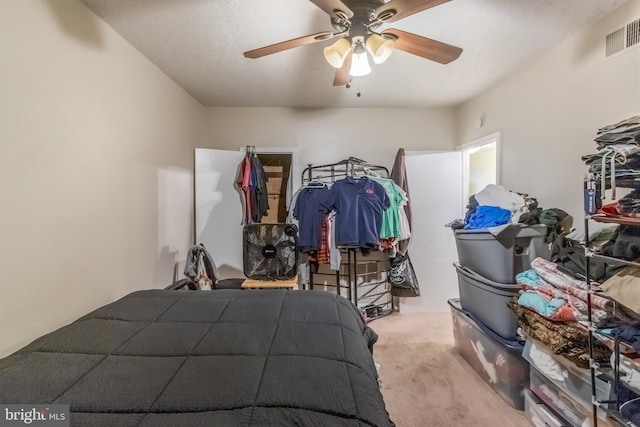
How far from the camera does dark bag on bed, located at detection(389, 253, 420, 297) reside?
11.0ft

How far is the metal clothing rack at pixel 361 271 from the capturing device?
11.7 feet

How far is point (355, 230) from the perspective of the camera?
2.92m

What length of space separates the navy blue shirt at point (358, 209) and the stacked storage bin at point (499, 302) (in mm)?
853

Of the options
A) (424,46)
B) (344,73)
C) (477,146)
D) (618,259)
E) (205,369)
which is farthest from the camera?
(477,146)

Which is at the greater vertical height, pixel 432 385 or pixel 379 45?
pixel 379 45

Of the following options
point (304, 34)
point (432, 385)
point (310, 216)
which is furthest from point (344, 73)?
point (432, 385)

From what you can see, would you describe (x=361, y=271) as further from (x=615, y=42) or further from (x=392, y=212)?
(x=615, y=42)

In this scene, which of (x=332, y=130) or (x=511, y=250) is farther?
(x=332, y=130)

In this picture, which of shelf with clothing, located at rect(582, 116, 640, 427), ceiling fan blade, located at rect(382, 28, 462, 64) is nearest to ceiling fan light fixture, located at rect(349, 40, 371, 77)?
ceiling fan blade, located at rect(382, 28, 462, 64)

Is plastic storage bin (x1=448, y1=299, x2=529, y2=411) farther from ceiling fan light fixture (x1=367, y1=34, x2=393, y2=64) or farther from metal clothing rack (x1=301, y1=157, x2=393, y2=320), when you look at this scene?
ceiling fan light fixture (x1=367, y1=34, x2=393, y2=64)

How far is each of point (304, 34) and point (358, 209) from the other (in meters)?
1.59

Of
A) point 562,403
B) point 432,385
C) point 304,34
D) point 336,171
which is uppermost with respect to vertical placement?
point 304,34

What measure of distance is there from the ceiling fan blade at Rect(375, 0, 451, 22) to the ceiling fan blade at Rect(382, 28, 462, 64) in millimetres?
102

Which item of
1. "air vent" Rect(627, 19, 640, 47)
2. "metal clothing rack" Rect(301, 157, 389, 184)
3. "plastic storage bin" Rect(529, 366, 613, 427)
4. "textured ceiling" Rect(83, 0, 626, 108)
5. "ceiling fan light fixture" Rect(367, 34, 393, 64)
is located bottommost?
"plastic storage bin" Rect(529, 366, 613, 427)
